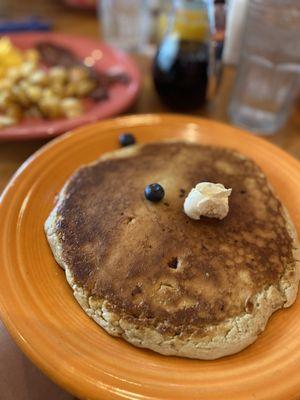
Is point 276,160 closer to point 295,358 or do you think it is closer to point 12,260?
point 295,358

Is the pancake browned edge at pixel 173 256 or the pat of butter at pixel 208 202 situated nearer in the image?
the pancake browned edge at pixel 173 256

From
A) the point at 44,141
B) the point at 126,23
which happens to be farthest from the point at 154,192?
the point at 126,23

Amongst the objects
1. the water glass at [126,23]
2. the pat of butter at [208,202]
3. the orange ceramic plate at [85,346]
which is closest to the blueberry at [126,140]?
the orange ceramic plate at [85,346]

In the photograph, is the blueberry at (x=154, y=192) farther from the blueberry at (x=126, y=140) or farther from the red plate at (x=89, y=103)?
the red plate at (x=89, y=103)

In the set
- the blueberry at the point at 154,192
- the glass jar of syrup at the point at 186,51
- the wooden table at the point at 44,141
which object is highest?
the glass jar of syrup at the point at 186,51

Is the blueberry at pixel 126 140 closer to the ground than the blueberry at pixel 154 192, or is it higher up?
closer to the ground

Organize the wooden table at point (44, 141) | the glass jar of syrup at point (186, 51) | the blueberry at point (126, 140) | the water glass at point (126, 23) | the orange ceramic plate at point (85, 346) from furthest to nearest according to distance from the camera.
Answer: the water glass at point (126, 23)
the glass jar of syrup at point (186, 51)
the blueberry at point (126, 140)
the wooden table at point (44, 141)
the orange ceramic plate at point (85, 346)

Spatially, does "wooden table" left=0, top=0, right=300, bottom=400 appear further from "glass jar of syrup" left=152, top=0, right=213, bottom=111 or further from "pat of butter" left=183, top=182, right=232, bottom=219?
"pat of butter" left=183, top=182, right=232, bottom=219
